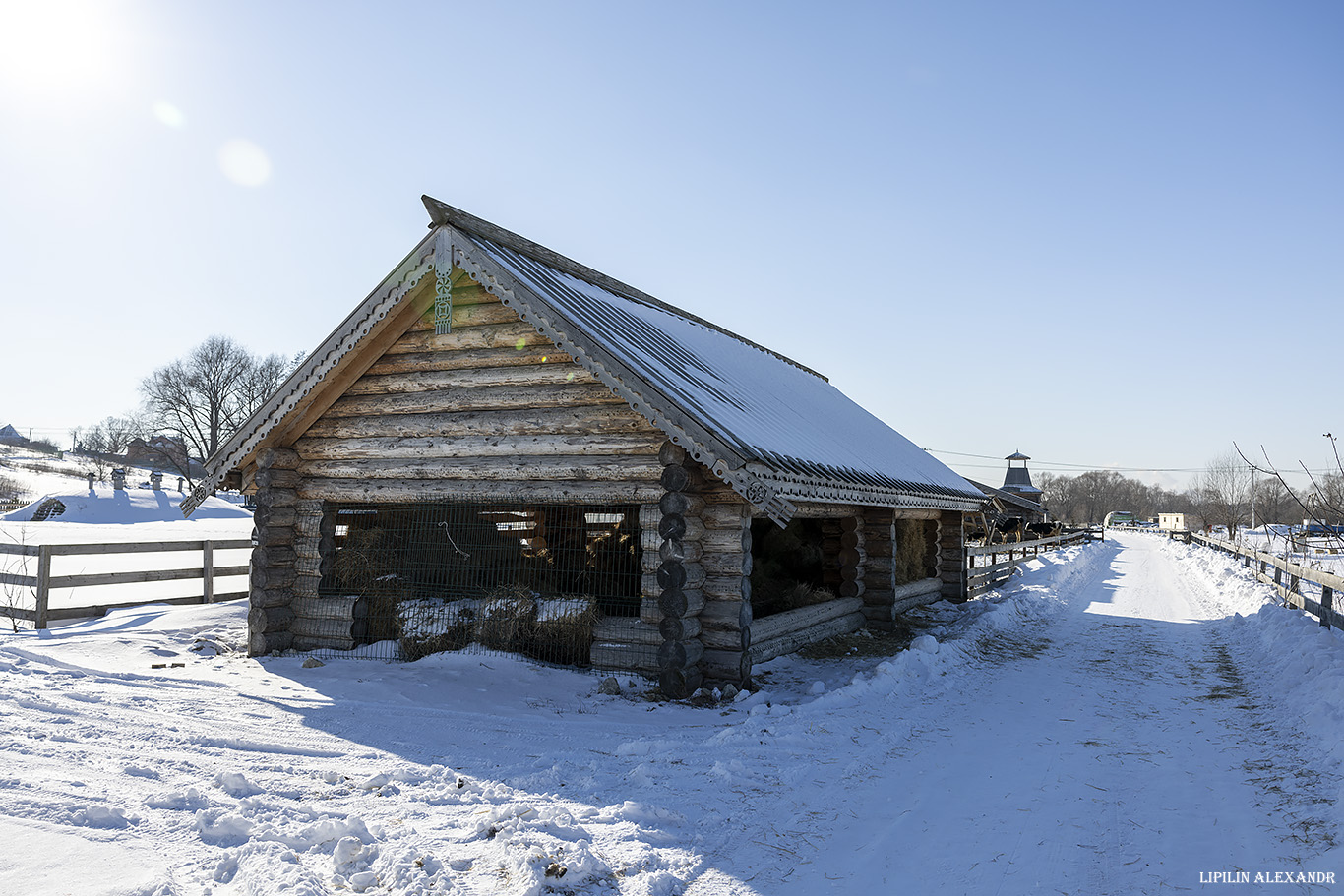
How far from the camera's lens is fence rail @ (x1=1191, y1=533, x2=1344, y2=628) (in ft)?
35.4

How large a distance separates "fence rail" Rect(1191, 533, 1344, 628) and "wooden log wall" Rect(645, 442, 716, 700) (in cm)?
887

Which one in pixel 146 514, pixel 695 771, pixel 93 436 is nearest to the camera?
pixel 695 771

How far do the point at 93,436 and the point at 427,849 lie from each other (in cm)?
9368

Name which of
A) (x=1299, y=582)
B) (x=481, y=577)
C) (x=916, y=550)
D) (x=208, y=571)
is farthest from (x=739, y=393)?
(x=1299, y=582)

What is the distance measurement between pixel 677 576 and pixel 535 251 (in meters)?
5.75

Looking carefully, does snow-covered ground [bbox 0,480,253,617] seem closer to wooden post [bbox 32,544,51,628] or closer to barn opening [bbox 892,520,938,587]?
wooden post [bbox 32,544,51,628]

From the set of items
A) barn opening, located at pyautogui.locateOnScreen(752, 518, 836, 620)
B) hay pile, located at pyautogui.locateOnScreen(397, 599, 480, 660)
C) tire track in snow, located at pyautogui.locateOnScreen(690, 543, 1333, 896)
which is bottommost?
tire track in snow, located at pyautogui.locateOnScreen(690, 543, 1333, 896)

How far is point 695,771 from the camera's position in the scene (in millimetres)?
5957

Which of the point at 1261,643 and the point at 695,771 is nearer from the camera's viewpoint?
the point at 695,771

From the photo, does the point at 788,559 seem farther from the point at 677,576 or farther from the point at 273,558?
the point at 273,558

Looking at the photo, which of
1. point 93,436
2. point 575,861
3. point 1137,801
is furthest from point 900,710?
point 93,436

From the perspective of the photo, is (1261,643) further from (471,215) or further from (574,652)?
(471,215)

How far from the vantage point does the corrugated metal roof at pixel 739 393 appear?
857cm

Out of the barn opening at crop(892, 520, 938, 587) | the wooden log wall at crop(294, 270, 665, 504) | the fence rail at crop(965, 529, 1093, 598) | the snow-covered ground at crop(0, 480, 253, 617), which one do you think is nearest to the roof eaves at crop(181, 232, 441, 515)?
the wooden log wall at crop(294, 270, 665, 504)
